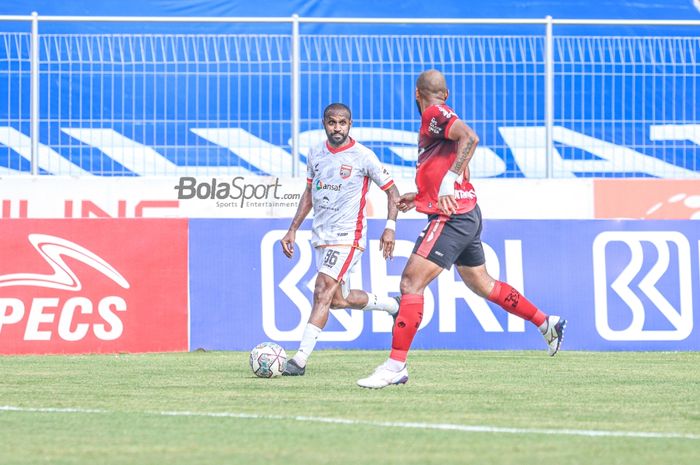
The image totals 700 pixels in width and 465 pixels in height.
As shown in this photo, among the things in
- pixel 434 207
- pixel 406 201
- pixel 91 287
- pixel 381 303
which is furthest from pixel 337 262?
pixel 91 287

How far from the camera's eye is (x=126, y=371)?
1040 cm

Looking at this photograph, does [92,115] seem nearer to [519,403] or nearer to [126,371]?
[126,371]

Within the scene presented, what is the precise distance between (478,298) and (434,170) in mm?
3736

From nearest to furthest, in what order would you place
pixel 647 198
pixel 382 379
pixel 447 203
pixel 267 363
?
pixel 382 379
pixel 447 203
pixel 267 363
pixel 647 198

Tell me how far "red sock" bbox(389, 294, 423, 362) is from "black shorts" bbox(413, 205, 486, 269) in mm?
287

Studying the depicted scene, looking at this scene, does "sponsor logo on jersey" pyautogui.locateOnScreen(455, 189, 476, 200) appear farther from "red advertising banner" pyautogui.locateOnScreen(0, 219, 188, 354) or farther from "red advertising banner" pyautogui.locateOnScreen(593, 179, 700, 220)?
"red advertising banner" pyautogui.locateOnScreen(593, 179, 700, 220)

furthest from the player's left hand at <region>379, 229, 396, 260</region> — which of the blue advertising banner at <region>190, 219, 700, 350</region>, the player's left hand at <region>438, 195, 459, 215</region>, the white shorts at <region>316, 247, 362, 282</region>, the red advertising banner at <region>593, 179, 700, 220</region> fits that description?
the red advertising banner at <region>593, 179, 700, 220</region>

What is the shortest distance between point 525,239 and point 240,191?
3.47 meters

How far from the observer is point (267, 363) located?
9750 mm

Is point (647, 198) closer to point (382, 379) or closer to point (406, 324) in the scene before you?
point (406, 324)

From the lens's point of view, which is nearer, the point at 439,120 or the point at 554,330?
the point at 439,120

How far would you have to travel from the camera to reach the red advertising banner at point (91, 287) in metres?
12.5

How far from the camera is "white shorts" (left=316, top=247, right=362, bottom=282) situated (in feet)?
34.2

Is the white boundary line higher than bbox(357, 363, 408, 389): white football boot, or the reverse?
bbox(357, 363, 408, 389): white football boot
